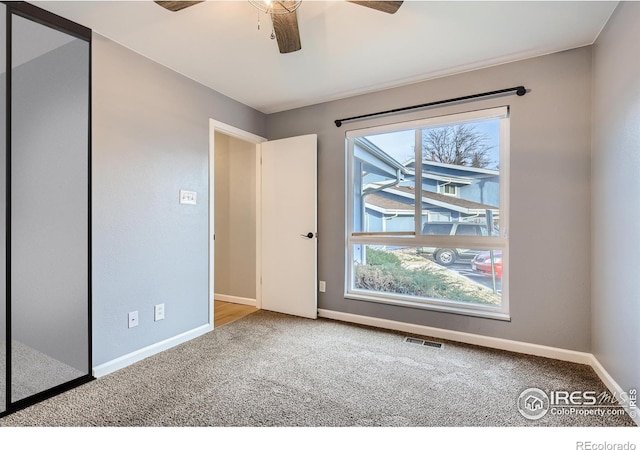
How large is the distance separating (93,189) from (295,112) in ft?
7.14

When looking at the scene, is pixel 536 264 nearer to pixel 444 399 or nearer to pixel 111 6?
pixel 444 399

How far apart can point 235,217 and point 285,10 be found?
272cm

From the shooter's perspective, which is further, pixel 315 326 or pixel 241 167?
pixel 241 167

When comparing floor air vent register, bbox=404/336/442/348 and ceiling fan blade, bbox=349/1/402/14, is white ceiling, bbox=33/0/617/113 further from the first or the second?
floor air vent register, bbox=404/336/442/348

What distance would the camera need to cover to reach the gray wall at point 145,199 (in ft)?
6.86

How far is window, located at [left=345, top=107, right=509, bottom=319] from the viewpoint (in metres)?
2.57

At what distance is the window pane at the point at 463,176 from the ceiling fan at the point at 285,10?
4.81 feet

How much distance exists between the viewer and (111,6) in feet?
5.96

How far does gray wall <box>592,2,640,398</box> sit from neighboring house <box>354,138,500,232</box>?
27.6 inches

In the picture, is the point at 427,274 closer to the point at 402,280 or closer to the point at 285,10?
the point at 402,280

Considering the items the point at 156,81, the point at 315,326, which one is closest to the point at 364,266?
the point at 315,326

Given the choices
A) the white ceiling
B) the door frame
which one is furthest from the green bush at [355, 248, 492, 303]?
the white ceiling

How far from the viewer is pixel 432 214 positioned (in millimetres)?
2812

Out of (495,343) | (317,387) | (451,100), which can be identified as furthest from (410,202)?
(317,387)
